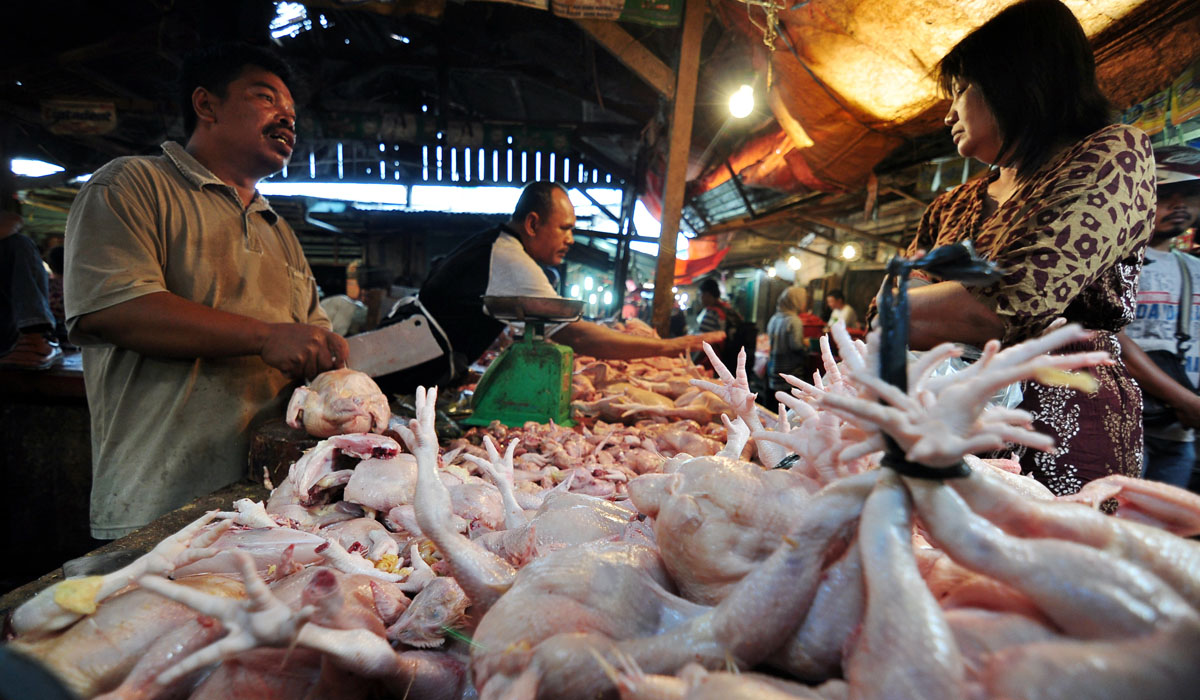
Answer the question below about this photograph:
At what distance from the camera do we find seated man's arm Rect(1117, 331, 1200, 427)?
3.45m

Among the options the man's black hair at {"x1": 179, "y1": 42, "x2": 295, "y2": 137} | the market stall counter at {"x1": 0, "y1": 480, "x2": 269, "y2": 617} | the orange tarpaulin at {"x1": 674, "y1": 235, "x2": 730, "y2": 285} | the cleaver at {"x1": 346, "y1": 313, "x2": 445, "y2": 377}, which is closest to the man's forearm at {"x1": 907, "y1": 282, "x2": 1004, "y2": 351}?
the market stall counter at {"x1": 0, "y1": 480, "x2": 269, "y2": 617}

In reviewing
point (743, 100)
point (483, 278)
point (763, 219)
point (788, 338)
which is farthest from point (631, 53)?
point (788, 338)

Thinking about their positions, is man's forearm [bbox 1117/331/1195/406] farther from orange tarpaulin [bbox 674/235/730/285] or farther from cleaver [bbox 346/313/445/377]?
orange tarpaulin [bbox 674/235/730/285]

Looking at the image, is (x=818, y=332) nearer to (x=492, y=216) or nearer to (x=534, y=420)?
(x=492, y=216)

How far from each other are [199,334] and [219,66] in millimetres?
1694

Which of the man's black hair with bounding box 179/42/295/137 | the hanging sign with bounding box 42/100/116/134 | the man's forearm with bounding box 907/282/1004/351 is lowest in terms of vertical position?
the man's forearm with bounding box 907/282/1004/351

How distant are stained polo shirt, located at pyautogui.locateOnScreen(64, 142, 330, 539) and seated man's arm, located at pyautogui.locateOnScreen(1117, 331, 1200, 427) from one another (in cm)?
571

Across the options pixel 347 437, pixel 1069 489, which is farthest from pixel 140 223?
pixel 1069 489

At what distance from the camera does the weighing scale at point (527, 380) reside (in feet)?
11.4

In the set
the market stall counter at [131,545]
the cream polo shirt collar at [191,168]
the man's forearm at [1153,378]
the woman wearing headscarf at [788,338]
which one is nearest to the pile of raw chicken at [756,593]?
the market stall counter at [131,545]

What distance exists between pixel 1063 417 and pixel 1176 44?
2.67 meters

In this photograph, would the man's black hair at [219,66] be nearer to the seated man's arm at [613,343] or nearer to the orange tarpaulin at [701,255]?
the seated man's arm at [613,343]

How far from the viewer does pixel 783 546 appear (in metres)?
0.86

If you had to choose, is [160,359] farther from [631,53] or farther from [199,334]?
[631,53]
